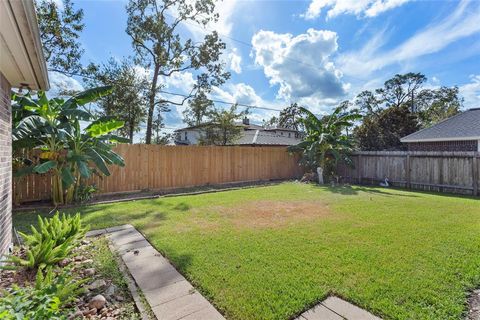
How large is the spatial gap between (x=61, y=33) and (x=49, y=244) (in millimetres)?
11421

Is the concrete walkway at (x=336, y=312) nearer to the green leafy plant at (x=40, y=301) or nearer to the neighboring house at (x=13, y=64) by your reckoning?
the green leafy plant at (x=40, y=301)

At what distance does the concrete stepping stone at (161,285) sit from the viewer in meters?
2.43

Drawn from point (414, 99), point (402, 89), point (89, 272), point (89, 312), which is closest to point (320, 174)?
point (89, 272)

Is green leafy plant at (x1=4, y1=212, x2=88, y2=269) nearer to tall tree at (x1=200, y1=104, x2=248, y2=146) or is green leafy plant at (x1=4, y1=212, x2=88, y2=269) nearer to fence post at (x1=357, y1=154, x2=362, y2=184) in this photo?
fence post at (x1=357, y1=154, x2=362, y2=184)

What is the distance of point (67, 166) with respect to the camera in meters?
6.53

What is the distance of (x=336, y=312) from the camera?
2406 mm

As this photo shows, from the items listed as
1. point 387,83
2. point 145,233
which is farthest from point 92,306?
point 387,83

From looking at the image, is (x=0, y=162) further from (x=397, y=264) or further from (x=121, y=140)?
(x=397, y=264)

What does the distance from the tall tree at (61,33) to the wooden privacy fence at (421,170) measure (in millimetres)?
14942

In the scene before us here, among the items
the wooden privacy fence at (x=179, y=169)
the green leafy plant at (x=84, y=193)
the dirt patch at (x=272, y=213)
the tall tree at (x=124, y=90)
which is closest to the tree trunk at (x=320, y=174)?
the wooden privacy fence at (x=179, y=169)

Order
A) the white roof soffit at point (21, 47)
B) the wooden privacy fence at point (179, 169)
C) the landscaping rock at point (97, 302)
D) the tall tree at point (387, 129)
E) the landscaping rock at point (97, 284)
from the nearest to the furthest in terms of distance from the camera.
→ the white roof soffit at point (21, 47)
the landscaping rock at point (97, 302)
the landscaping rock at point (97, 284)
the wooden privacy fence at point (179, 169)
the tall tree at point (387, 129)

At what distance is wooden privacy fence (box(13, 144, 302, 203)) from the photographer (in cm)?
755

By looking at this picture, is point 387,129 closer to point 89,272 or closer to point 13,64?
point 89,272

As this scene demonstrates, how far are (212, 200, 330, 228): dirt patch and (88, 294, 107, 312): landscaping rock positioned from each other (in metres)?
3.01
